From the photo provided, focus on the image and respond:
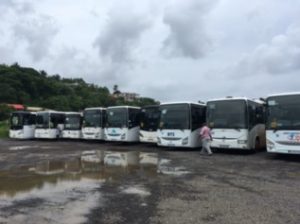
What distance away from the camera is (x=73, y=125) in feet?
97.2

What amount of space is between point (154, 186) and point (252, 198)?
2.69m

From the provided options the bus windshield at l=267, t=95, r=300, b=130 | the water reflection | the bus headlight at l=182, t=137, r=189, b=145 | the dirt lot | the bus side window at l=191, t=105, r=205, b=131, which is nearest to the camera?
the dirt lot

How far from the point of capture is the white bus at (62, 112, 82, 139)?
1156 inches

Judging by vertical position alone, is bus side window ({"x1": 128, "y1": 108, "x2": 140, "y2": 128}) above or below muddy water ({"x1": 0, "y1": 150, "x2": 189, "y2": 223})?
above

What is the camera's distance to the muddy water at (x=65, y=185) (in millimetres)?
7043

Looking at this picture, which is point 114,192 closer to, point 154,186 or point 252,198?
point 154,186

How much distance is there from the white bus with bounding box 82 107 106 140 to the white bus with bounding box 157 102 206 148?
734 cm

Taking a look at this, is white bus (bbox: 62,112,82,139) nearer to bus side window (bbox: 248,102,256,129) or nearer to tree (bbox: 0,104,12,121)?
bus side window (bbox: 248,102,256,129)

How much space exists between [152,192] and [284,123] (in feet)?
27.9

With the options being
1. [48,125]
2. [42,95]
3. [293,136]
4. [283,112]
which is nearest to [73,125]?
[48,125]

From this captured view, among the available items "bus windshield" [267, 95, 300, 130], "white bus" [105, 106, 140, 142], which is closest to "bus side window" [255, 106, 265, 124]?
"bus windshield" [267, 95, 300, 130]

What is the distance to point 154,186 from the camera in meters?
9.73

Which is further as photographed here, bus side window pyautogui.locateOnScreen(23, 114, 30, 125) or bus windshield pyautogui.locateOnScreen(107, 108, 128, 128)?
bus side window pyautogui.locateOnScreen(23, 114, 30, 125)

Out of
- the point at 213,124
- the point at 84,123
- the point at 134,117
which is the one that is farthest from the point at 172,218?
the point at 84,123
